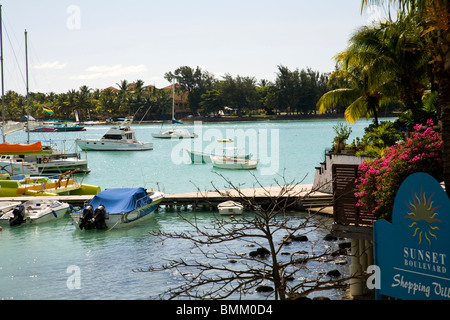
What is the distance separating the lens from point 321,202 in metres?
29.3

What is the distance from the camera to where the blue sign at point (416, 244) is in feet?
27.9

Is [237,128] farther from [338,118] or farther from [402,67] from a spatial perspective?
[402,67]

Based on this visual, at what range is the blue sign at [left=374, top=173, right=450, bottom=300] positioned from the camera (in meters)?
8.51

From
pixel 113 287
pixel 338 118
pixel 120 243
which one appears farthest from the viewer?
pixel 338 118

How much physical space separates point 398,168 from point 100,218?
799 inches

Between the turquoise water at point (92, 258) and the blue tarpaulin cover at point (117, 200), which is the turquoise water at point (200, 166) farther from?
the turquoise water at point (92, 258)

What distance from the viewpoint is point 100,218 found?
93.8ft

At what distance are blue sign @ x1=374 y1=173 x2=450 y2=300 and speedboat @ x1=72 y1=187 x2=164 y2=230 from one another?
2096 centimetres

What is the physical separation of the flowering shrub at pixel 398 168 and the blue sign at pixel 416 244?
182 cm

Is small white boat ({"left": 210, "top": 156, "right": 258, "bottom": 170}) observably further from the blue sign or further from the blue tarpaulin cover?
the blue sign

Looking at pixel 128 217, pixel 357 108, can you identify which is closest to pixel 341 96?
pixel 357 108

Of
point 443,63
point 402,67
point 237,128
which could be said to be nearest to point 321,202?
point 402,67

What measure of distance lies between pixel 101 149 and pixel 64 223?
55.2 metres

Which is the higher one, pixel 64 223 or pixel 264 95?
pixel 264 95
